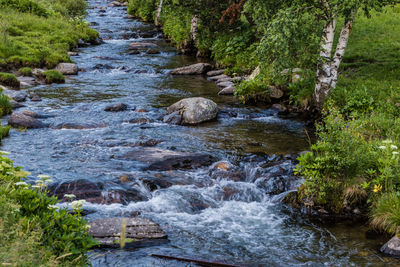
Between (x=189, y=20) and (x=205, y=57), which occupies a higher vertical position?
(x=189, y=20)

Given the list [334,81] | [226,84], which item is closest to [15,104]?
[226,84]

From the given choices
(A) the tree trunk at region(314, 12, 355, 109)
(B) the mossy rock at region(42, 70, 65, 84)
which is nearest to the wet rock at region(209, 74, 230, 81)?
(A) the tree trunk at region(314, 12, 355, 109)

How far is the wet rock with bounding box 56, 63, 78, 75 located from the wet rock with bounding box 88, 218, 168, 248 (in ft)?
54.5

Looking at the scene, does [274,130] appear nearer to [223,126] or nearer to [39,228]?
[223,126]

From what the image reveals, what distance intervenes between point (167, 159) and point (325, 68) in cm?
725

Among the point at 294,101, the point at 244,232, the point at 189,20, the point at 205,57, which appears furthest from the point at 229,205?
the point at 189,20

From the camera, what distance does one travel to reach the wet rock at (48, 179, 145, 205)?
9.39m

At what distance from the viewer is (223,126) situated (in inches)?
598

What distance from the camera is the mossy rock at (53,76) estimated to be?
2089 cm

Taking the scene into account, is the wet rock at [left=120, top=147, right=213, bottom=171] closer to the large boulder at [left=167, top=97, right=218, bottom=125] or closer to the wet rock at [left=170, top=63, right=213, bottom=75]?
the large boulder at [left=167, top=97, right=218, bottom=125]

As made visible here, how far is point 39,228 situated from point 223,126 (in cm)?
1074

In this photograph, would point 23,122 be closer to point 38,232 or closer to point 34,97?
point 34,97

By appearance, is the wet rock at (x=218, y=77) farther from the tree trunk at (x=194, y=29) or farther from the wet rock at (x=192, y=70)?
the tree trunk at (x=194, y=29)

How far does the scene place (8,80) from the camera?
1917 cm
